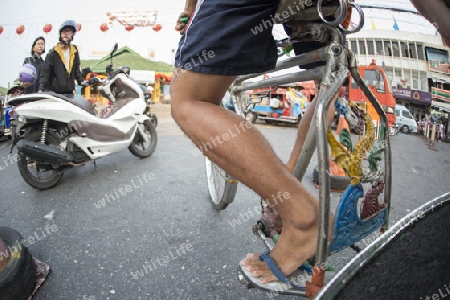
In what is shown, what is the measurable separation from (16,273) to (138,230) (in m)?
0.78

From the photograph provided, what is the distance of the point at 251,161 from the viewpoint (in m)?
0.87

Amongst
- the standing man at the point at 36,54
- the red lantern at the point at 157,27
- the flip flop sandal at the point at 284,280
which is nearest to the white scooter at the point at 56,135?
the flip flop sandal at the point at 284,280

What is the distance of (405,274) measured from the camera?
0.63 meters

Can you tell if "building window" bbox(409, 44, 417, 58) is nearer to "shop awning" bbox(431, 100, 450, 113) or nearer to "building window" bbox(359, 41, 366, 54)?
"building window" bbox(359, 41, 366, 54)

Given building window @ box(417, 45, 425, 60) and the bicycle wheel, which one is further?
building window @ box(417, 45, 425, 60)

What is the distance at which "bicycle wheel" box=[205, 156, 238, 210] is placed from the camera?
5.82 ft

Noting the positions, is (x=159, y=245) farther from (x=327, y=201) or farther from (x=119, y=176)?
(x=119, y=176)

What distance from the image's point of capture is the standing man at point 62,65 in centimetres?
378

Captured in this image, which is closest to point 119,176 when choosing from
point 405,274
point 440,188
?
point 405,274

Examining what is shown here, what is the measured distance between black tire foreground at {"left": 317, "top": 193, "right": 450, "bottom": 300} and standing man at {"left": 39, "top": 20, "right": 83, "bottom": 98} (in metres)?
4.38

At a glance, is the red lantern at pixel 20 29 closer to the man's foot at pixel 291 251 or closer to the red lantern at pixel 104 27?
the red lantern at pixel 104 27

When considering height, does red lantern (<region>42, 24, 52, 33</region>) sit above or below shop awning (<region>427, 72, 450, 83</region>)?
above

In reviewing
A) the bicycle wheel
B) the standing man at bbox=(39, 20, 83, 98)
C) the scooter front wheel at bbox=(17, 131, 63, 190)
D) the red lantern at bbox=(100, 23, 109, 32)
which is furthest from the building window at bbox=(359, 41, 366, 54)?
the scooter front wheel at bbox=(17, 131, 63, 190)

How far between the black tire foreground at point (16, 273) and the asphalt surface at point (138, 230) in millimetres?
99
